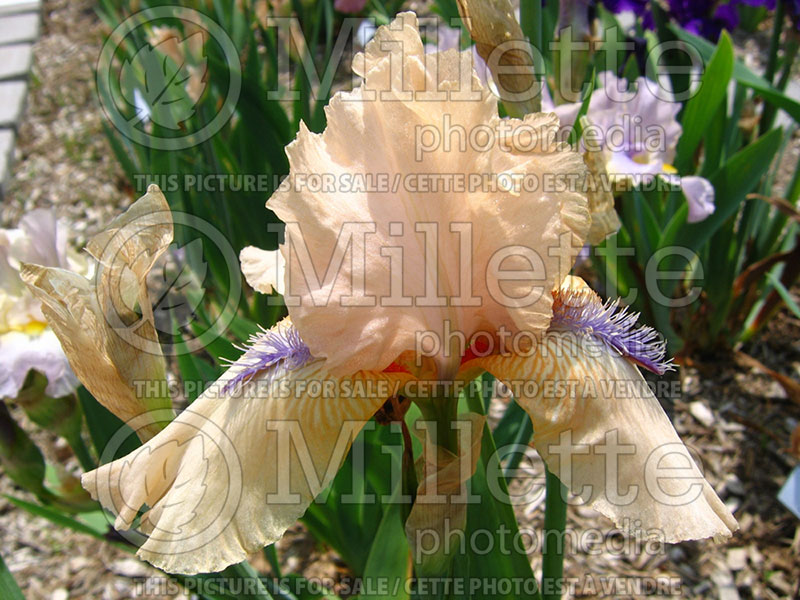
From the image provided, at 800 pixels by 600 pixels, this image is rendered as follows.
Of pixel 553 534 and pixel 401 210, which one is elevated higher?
pixel 401 210

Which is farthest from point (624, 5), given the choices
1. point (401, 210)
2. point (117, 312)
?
point (117, 312)

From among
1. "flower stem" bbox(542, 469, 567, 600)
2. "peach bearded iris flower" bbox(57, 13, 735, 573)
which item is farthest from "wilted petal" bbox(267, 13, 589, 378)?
"flower stem" bbox(542, 469, 567, 600)

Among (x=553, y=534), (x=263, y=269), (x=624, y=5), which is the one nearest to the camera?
(x=263, y=269)

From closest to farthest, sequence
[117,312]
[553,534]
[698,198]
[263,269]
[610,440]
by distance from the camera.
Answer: [610,440] → [117,312] → [263,269] → [553,534] → [698,198]

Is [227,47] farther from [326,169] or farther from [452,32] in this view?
[326,169]

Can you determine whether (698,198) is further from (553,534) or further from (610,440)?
(610,440)

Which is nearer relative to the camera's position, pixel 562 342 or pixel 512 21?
pixel 562 342

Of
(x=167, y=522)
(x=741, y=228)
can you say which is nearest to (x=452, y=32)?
(x=741, y=228)
